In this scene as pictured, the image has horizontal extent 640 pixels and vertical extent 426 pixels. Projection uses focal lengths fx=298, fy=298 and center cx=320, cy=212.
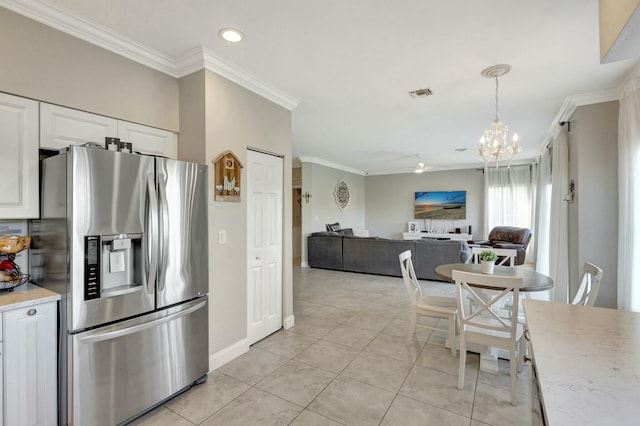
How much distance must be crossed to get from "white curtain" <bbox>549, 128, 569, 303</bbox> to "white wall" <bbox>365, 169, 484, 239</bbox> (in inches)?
195

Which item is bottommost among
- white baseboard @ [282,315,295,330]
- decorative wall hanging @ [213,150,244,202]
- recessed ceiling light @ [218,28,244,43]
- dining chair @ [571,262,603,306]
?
white baseboard @ [282,315,295,330]

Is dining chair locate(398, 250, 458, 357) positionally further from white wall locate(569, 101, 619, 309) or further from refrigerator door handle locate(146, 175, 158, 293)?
refrigerator door handle locate(146, 175, 158, 293)

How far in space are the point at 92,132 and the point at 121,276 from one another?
111 centimetres

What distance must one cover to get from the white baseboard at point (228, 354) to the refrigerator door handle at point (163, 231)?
0.88 meters

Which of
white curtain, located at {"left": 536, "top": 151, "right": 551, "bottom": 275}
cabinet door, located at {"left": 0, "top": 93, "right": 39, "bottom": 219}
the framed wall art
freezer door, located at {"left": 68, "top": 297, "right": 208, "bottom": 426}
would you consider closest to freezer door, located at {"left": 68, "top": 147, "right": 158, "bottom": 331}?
freezer door, located at {"left": 68, "top": 297, "right": 208, "bottom": 426}

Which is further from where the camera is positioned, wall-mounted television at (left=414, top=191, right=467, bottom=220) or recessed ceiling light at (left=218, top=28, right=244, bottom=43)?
wall-mounted television at (left=414, top=191, right=467, bottom=220)

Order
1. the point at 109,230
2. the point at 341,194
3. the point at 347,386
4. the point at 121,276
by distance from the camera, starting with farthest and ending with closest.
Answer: the point at 341,194
the point at 347,386
the point at 121,276
the point at 109,230

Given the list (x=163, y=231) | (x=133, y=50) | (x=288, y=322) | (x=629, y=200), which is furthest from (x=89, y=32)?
(x=629, y=200)

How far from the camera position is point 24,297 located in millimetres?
1698

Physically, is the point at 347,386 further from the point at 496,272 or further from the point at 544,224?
the point at 544,224

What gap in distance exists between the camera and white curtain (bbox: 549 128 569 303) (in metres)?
3.60

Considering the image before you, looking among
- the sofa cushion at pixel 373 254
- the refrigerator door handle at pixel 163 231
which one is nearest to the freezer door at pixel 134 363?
the refrigerator door handle at pixel 163 231

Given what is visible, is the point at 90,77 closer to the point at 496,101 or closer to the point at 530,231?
the point at 496,101

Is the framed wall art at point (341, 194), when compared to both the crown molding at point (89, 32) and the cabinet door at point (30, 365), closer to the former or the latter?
the crown molding at point (89, 32)
